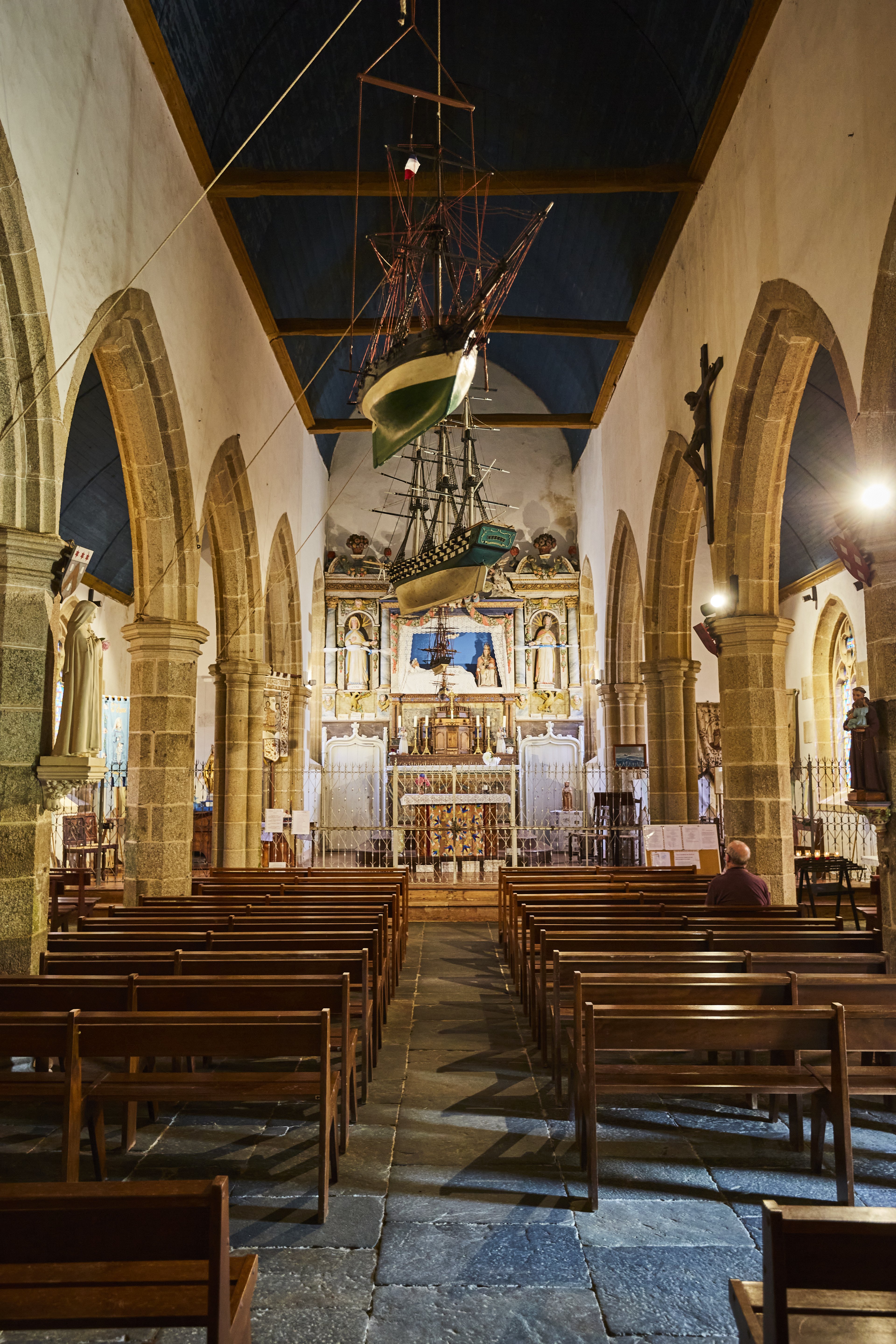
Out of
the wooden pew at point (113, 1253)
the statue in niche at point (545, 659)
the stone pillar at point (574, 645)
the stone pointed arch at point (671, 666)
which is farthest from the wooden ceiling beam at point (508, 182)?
the statue in niche at point (545, 659)

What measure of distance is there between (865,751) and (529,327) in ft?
26.2

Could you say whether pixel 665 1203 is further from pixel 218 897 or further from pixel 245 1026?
pixel 218 897

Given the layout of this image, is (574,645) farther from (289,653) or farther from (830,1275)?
(830,1275)

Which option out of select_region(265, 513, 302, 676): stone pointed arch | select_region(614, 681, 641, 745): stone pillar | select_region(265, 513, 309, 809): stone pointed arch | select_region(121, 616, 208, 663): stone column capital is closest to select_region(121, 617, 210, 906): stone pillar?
select_region(121, 616, 208, 663): stone column capital

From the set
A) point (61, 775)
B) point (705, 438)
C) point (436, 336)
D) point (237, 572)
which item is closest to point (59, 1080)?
point (61, 775)

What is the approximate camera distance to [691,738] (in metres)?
11.5

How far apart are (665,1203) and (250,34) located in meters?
9.45

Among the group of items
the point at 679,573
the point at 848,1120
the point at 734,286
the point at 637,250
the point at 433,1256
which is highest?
the point at 637,250

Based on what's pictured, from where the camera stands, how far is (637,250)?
11180 mm

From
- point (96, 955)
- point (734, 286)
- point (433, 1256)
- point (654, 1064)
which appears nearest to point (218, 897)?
point (96, 955)

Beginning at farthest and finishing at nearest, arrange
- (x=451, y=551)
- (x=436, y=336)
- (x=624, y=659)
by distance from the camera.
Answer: (x=624, y=659) < (x=451, y=551) < (x=436, y=336)

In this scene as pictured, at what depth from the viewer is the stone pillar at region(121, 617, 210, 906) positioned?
27.0 feet

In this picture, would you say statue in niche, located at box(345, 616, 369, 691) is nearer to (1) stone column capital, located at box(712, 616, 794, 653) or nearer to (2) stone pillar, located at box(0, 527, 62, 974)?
(1) stone column capital, located at box(712, 616, 794, 653)

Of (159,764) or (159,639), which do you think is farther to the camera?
(159,639)
